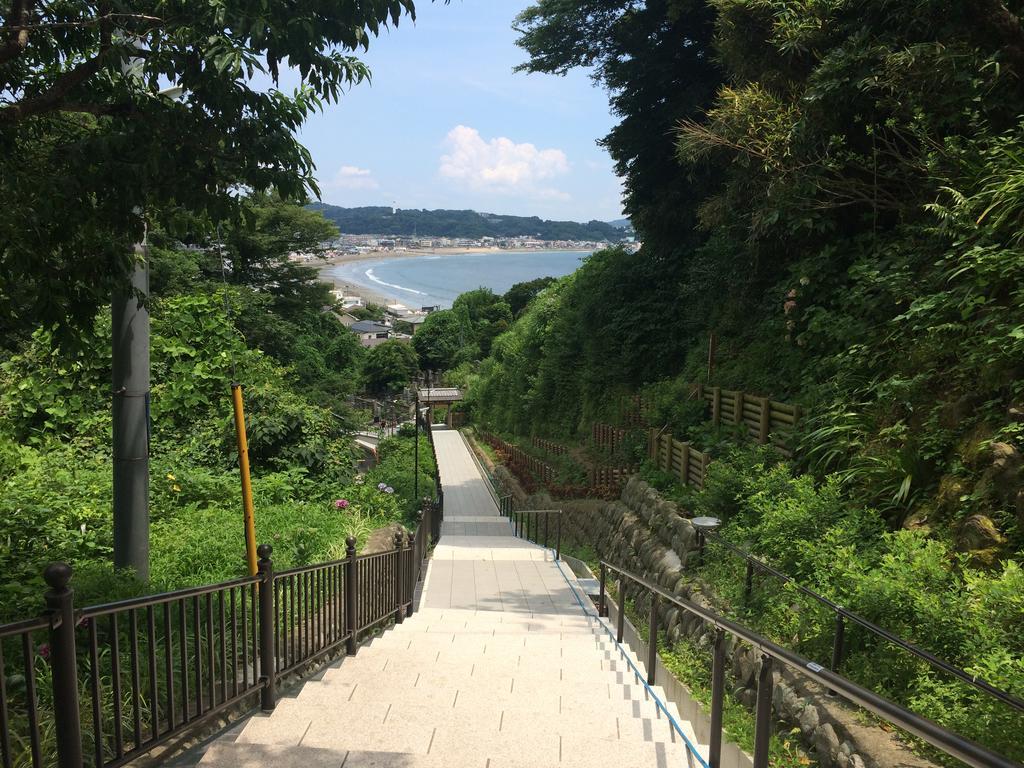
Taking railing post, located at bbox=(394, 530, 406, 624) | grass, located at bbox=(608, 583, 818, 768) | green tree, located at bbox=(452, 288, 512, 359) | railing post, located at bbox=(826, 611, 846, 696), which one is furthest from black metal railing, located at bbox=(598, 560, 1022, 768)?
green tree, located at bbox=(452, 288, 512, 359)

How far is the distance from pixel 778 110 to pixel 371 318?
364 ft

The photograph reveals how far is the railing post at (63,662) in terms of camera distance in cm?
235

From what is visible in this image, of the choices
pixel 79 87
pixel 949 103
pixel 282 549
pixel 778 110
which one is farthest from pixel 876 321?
pixel 79 87

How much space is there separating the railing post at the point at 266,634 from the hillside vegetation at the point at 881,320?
349 cm

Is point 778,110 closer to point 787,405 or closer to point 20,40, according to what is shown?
point 787,405

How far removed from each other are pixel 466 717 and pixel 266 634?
122 cm

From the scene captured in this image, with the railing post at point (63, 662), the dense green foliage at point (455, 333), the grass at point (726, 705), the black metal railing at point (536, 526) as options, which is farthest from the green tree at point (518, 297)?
the railing post at point (63, 662)

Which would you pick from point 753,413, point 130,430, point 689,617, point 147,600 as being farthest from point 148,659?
point 753,413

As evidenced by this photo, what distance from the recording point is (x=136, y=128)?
13.7ft

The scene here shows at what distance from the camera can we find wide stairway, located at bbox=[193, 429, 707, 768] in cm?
327

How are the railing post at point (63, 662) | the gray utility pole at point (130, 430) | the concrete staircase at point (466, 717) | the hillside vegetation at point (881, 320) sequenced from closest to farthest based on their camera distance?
the railing post at point (63, 662), the concrete staircase at point (466, 717), the hillside vegetation at point (881, 320), the gray utility pole at point (130, 430)

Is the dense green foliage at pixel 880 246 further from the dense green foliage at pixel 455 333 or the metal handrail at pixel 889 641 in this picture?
the dense green foliage at pixel 455 333

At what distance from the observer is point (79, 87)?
4.66 metres

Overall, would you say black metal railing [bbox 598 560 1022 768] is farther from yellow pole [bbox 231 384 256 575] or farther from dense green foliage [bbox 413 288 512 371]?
dense green foliage [bbox 413 288 512 371]
